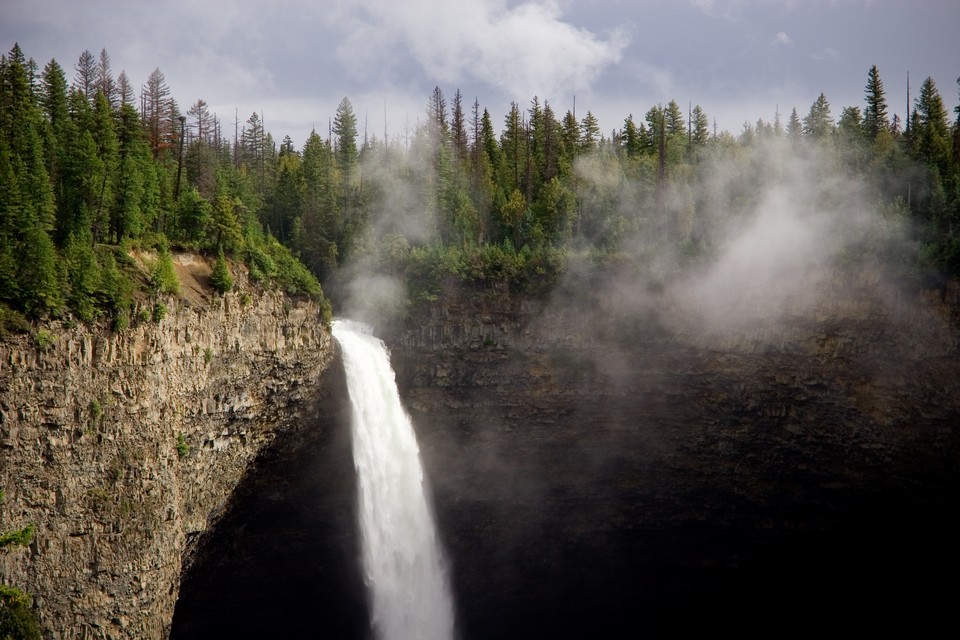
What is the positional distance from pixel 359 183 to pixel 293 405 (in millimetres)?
22768

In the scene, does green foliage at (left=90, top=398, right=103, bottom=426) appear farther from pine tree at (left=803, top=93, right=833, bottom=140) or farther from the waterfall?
pine tree at (left=803, top=93, right=833, bottom=140)

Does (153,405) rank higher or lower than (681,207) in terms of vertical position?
lower

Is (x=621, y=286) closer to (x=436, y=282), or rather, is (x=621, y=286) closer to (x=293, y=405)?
(x=436, y=282)

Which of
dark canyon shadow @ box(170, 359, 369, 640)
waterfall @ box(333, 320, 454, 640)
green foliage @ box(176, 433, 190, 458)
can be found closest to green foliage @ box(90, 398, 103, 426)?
green foliage @ box(176, 433, 190, 458)

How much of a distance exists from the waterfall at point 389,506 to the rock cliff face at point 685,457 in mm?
1455

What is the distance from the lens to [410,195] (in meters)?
50.6

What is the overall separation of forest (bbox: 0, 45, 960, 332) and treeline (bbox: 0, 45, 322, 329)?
0.08 m

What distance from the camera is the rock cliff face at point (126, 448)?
81.2ft

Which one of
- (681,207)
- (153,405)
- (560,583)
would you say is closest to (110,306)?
(153,405)

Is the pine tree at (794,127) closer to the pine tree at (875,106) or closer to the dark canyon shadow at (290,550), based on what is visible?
the pine tree at (875,106)

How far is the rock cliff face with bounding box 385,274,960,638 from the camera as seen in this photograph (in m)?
36.2

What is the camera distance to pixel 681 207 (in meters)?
46.2

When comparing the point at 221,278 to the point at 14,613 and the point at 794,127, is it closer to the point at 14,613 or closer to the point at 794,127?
the point at 14,613

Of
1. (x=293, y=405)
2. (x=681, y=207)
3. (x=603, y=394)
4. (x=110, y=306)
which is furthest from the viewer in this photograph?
(x=681, y=207)
